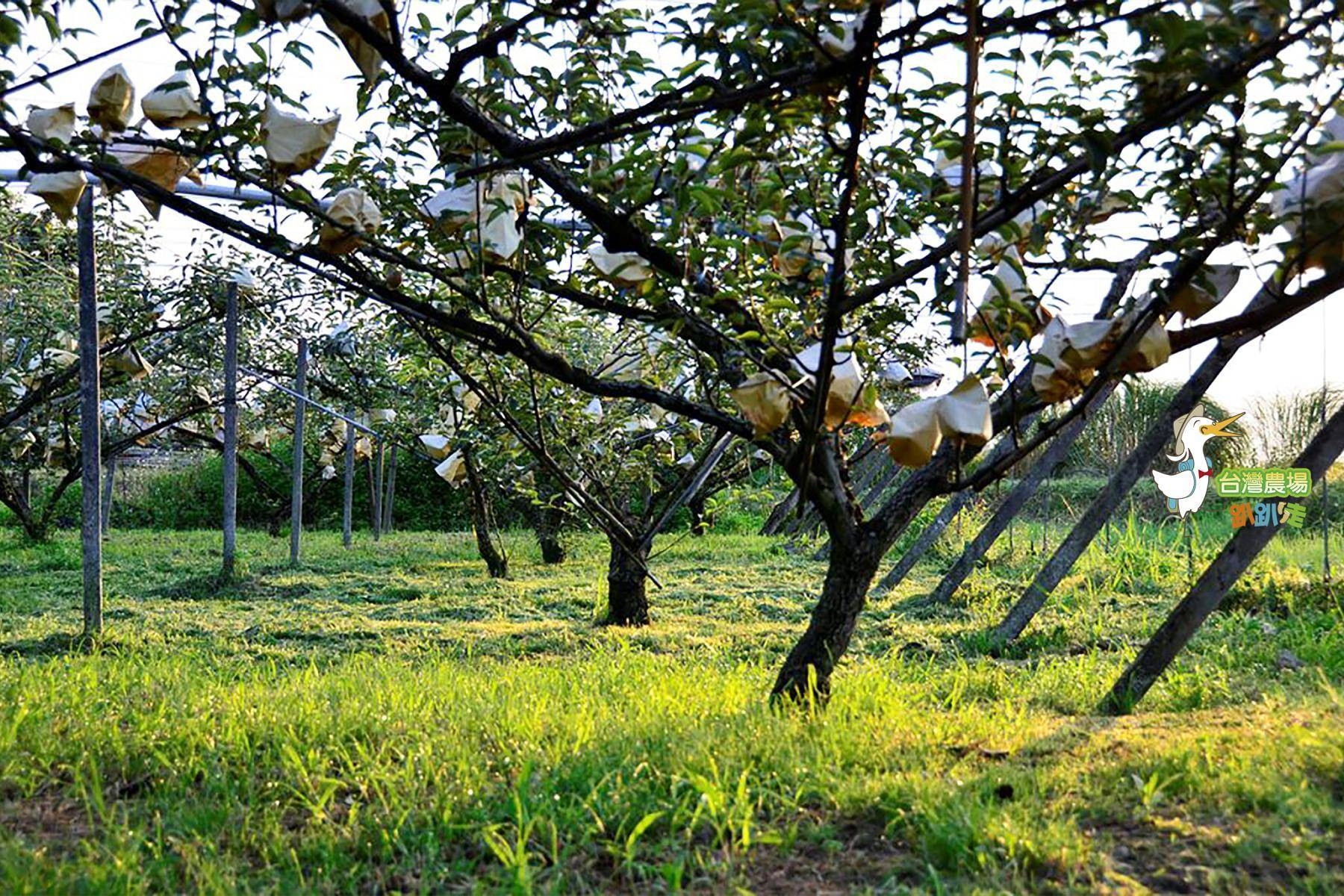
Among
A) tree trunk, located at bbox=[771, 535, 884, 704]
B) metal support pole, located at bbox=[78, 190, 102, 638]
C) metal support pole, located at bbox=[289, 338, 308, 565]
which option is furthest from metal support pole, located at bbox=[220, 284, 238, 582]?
tree trunk, located at bbox=[771, 535, 884, 704]

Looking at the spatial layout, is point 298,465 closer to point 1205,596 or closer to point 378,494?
point 378,494

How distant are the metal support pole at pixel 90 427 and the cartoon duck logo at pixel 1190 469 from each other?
4654 millimetres

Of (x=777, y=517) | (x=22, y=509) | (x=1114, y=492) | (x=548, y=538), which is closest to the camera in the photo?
(x=1114, y=492)

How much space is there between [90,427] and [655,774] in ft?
11.3

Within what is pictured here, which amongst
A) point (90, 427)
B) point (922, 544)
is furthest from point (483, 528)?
point (90, 427)

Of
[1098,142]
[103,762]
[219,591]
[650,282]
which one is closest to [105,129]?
[650,282]

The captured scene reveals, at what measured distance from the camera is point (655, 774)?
2189 millimetres

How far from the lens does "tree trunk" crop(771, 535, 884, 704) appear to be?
102 inches

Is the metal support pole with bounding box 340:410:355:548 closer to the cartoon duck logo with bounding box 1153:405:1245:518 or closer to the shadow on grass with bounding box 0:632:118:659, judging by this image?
the shadow on grass with bounding box 0:632:118:659

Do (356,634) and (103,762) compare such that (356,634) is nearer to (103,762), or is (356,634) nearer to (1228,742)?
(103,762)

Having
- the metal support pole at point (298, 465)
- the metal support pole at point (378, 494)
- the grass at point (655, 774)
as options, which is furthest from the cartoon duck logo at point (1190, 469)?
the metal support pole at point (378, 494)

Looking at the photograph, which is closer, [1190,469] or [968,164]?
[968,164]

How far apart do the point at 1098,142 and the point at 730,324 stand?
93cm

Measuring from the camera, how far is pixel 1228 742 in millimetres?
2344
